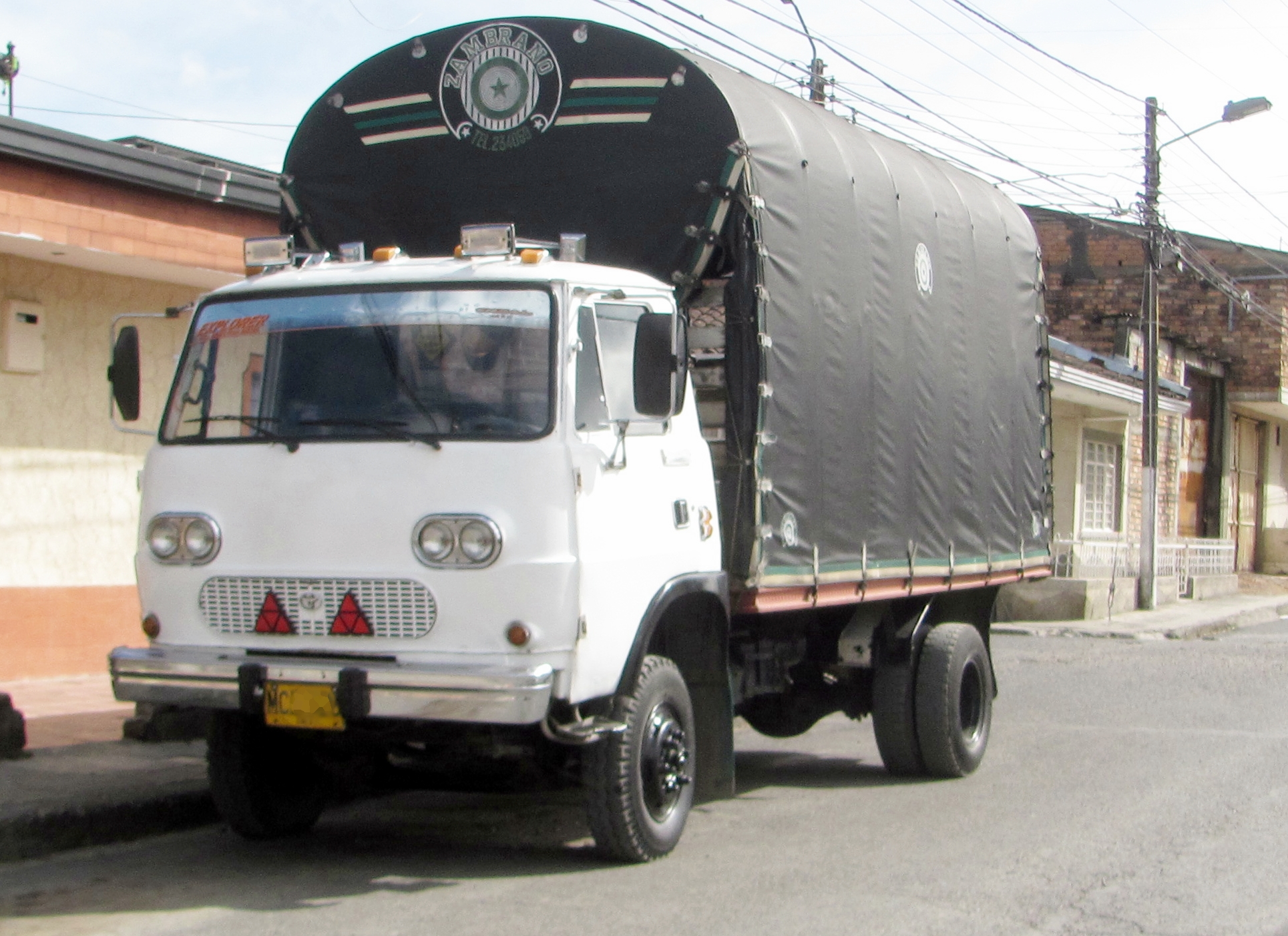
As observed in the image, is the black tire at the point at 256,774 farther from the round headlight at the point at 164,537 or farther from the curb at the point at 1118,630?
the curb at the point at 1118,630

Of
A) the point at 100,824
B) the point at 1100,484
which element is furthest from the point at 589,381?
the point at 1100,484

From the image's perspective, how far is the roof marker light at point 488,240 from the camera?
20.0 ft

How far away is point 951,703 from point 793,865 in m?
2.58

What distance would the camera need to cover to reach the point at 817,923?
541cm

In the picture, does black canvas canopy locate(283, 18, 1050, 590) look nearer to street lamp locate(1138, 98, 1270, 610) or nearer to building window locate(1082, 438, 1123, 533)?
street lamp locate(1138, 98, 1270, 610)

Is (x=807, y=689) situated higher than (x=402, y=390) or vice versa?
(x=402, y=390)

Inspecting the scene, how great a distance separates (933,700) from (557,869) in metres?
3.18

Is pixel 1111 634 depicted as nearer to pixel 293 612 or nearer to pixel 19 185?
pixel 19 185

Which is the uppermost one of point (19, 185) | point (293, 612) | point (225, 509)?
point (19, 185)

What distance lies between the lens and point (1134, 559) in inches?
998

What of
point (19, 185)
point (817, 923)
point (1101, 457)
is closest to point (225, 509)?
point (817, 923)

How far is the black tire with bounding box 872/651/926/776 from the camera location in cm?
866

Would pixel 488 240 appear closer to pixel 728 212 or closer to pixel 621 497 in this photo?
pixel 621 497

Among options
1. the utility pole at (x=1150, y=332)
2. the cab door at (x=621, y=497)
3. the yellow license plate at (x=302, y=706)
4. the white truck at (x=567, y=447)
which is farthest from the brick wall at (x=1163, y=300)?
the yellow license plate at (x=302, y=706)
